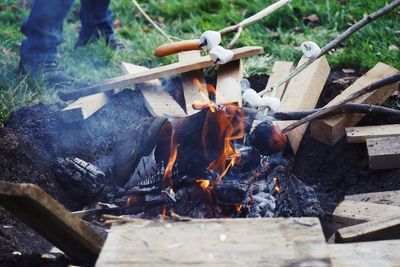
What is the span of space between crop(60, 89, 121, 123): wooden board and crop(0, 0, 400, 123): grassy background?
578 mm

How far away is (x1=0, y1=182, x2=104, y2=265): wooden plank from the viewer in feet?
7.61

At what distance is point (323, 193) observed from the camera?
3.84 meters

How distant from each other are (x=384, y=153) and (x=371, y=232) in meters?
0.90

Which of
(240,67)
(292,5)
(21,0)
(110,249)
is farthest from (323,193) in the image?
(21,0)

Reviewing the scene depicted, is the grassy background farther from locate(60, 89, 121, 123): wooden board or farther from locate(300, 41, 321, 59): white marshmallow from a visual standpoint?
locate(300, 41, 321, 59): white marshmallow

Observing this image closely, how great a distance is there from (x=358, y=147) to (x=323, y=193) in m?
0.42

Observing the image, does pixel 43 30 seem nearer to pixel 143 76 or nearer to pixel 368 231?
pixel 143 76

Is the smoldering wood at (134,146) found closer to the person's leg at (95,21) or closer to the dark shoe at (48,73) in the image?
the dark shoe at (48,73)

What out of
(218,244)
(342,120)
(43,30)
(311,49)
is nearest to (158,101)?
(311,49)

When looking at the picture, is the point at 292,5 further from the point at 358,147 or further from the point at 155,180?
the point at 155,180

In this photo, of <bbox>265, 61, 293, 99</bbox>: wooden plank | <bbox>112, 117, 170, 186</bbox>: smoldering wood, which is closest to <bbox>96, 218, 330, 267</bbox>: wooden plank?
<bbox>112, 117, 170, 186</bbox>: smoldering wood

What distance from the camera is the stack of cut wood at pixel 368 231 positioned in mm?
2529

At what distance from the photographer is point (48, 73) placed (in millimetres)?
5109

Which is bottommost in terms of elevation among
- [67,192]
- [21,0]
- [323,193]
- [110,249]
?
[323,193]
